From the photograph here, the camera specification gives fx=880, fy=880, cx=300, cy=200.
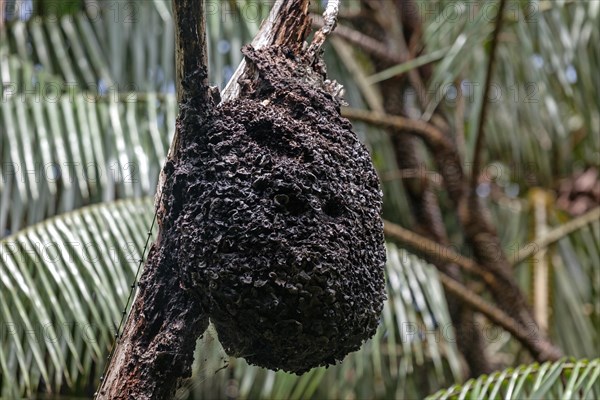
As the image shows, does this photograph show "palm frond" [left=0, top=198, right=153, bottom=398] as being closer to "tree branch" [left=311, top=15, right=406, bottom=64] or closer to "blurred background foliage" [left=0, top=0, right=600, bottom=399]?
"blurred background foliage" [left=0, top=0, right=600, bottom=399]

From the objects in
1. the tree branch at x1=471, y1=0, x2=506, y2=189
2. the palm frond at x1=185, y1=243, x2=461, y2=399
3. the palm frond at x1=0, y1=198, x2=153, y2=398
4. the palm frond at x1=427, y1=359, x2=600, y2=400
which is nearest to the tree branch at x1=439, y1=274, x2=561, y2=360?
the palm frond at x1=185, y1=243, x2=461, y2=399

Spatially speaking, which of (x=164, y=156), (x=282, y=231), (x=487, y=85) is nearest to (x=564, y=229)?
(x=487, y=85)

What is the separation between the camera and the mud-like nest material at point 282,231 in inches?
42.7

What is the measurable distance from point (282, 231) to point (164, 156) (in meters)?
1.24

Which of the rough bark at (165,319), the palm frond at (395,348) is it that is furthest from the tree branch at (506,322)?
the rough bark at (165,319)

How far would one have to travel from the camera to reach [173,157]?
1163 mm

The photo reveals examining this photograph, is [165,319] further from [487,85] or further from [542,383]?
[487,85]

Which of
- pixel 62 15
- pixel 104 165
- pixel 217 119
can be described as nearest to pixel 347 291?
pixel 217 119

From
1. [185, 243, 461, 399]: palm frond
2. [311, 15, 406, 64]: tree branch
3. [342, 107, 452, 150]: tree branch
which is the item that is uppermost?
[311, 15, 406, 64]: tree branch

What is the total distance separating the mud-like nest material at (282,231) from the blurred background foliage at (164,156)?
579 millimetres

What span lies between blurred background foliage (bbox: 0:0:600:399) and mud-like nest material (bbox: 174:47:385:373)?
0.58 meters

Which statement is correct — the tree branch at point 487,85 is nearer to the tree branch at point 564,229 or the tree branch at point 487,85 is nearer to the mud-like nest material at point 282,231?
the tree branch at point 564,229

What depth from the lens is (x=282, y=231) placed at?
3.59 feet

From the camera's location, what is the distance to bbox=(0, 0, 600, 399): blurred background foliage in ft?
6.23
